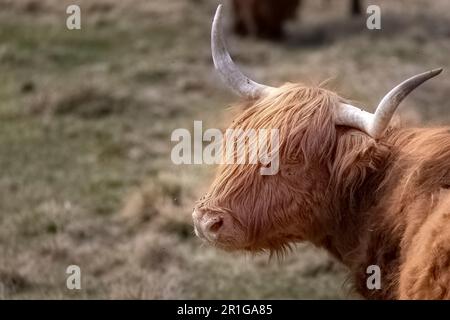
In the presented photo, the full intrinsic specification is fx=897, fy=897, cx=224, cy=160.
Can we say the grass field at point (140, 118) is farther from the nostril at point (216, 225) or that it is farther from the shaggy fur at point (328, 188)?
the nostril at point (216, 225)

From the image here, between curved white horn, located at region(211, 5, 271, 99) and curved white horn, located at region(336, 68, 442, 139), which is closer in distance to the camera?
curved white horn, located at region(336, 68, 442, 139)

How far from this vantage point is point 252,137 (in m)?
4.14

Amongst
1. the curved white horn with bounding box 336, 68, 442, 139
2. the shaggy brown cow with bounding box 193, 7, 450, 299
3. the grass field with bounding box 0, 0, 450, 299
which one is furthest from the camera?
the grass field with bounding box 0, 0, 450, 299

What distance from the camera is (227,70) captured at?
449 cm

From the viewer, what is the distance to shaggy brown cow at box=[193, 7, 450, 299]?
153 inches

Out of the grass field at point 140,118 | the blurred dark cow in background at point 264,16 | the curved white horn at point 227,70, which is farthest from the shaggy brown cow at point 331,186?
the blurred dark cow in background at point 264,16

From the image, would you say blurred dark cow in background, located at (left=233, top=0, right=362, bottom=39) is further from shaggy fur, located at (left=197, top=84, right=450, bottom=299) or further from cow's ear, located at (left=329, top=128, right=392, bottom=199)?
cow's ear, located at (left=329, top=128, right=392, bottom=199)

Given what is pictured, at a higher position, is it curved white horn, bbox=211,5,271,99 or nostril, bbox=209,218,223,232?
curved white horn, bbox=211,5,271,99

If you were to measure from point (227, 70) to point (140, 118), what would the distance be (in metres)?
8.37

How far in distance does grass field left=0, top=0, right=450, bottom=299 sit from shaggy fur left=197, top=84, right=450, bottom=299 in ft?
2.03

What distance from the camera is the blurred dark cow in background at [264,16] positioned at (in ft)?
61.4

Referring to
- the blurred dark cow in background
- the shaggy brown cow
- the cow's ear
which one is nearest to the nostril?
the shaggy brown cow

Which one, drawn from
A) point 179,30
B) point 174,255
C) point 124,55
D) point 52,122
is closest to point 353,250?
point 174,255

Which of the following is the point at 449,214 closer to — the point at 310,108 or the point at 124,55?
the point at 310,108
